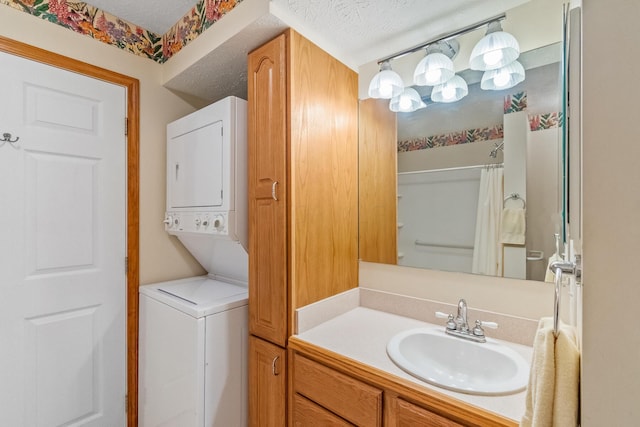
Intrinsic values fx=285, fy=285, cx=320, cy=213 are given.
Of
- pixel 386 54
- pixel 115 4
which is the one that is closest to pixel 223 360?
pixel 386 54

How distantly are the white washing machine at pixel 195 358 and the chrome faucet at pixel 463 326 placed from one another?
109cm

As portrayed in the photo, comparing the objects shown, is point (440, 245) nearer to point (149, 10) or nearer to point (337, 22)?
point (337, 22)

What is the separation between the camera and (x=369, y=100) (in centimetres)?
182

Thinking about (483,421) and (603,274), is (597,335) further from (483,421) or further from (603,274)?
(483,421)

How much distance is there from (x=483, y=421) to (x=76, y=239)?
2.24 metres

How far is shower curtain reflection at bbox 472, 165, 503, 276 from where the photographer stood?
1384mm

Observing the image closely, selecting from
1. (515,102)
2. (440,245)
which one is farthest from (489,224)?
(515,102)

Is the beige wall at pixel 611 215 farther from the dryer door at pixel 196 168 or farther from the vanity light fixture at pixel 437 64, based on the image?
the dryer door at pixel 196 168

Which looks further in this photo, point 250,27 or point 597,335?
point 250,27

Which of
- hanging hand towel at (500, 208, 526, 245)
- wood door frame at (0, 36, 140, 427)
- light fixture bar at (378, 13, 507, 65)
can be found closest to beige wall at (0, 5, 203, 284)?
wood door frame at (0, 36, 140, 427)

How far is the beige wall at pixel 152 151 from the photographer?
1.91 metres

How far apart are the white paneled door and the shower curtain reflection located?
2.21m

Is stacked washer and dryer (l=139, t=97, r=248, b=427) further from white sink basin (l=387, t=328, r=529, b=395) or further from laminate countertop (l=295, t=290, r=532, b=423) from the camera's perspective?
white sink basin (l=387, t=328, r=529, b=395)

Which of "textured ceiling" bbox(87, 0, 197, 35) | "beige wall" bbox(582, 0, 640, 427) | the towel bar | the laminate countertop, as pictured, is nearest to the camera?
"beige wall" bbox(582, 0, 640, 427)
